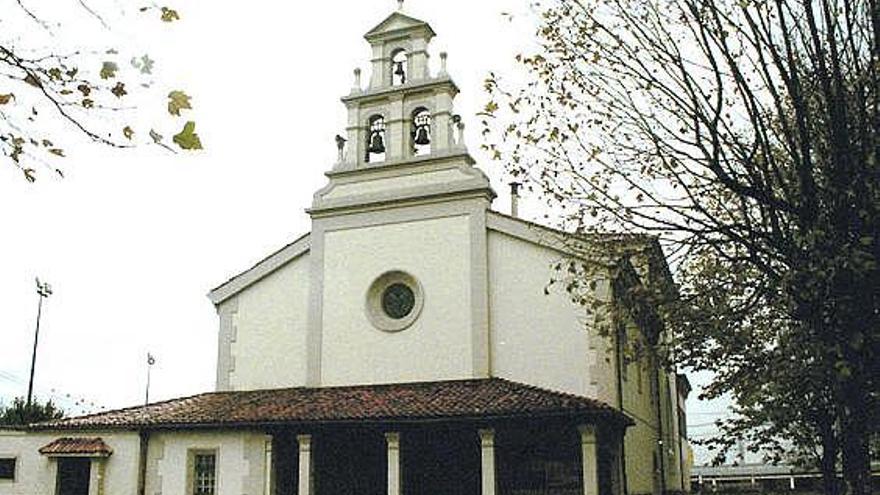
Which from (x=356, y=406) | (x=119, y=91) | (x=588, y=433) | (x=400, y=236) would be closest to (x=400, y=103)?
(x=400, y=236)

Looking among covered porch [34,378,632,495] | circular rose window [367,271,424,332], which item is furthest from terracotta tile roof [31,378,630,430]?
circular rose window [367,271,424,332]

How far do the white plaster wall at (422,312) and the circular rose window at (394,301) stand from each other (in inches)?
5.1

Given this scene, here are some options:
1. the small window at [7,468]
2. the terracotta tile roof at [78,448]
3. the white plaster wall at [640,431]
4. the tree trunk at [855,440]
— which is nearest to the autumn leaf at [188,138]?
the tree trunk at [855,440]

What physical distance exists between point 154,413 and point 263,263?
4007 millimetres

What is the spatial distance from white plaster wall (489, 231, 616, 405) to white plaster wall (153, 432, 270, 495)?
201 inches

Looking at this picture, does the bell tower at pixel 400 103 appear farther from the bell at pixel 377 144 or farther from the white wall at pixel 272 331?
the white wall at pixel 272 331

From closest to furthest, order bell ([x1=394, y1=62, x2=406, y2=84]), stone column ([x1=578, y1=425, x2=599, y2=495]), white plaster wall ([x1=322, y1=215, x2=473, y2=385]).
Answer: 1. stone column ([x1=578, y1=425, x2=599, y2=495])
2. white plaster wall ([x1=322, y1=215, x2=473, y2=385])
3. bell ([x1=394, y1=62, x2=406, y2=84])

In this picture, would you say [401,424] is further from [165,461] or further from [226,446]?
[165,461]

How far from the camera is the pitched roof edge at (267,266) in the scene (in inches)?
854

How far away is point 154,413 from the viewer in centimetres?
2038

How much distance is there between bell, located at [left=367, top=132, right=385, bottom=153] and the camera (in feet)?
71.9

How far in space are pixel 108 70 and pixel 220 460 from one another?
15.5 metres

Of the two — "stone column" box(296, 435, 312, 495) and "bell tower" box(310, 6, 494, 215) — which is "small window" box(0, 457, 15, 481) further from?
"bell tower" box(310, 6, 494, 215)

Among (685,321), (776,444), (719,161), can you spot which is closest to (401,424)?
(776,444)
